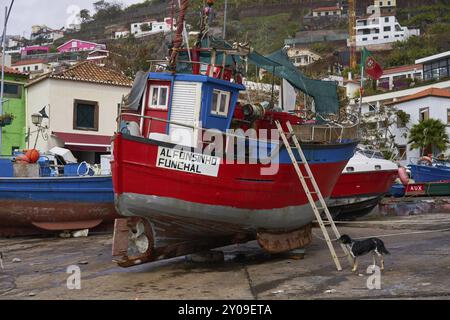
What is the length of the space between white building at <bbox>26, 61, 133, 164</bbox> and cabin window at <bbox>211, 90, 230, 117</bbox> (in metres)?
13.0

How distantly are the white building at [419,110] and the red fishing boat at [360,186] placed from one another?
16.5 m

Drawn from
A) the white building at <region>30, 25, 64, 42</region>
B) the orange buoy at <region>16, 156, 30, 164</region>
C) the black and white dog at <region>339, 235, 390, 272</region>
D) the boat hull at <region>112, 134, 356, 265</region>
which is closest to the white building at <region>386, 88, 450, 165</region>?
the orange buoy at <region>16, 156, 30, 164</region>

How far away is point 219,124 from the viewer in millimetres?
9328

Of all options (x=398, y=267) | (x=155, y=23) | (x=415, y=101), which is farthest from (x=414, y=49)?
(x=398, y=267)

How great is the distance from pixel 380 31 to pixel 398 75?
127ft

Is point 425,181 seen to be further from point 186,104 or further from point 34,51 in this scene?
point 34,51

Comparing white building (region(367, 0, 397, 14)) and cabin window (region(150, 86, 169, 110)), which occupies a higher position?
white building (region(367, 0, 397, 14))

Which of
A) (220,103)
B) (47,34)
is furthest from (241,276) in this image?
(47,34)

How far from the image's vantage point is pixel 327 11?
4641 inches

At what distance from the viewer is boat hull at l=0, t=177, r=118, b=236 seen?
14.5m

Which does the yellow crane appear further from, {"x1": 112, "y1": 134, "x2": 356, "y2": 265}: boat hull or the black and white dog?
the black and white dog

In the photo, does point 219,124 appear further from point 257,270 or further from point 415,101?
point 415,101

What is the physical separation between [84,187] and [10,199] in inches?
79.9
